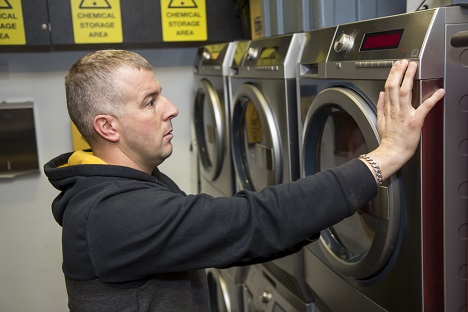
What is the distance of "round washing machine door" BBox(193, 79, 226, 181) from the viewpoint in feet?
7.63

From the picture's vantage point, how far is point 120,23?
2.48 meters

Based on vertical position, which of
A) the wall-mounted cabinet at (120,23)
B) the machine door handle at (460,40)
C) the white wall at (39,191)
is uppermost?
the wall-mounted cabinet at (120,23)

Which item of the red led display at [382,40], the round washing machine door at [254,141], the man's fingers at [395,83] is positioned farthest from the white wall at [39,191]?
the man's fingers at [395,83]

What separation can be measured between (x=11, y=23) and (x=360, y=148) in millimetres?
1800

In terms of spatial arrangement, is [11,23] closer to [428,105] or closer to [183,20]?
[183,20]

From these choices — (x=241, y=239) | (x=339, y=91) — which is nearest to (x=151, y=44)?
(x=339, y=91)

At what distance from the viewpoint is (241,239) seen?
111cm

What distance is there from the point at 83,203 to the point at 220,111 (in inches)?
48.4

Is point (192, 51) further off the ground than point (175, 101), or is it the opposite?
point (192, 51)

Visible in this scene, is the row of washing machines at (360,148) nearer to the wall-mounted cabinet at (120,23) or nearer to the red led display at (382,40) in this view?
the red led display at (382,40)

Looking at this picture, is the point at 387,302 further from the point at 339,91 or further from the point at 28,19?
the point at 28,19

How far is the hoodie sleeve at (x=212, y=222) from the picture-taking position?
1.08m

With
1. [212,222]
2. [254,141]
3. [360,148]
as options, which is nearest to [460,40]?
[360,148]

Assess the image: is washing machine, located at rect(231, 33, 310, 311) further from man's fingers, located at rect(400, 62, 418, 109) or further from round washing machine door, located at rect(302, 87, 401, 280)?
man's fingers, located at rect(400, 62, 418, 109)
